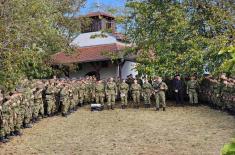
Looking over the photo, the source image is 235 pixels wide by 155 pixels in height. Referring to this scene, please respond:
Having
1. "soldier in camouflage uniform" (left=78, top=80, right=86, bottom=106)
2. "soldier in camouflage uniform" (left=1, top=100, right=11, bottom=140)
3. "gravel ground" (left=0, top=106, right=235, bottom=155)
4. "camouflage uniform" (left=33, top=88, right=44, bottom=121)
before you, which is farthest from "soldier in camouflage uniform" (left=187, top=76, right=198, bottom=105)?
"soldier in camouflage uniform" (left=1, top=100, right=11, bottom=140)

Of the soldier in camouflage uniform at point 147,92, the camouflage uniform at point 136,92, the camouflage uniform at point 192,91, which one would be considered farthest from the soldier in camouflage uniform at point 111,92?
the camouflage uniform at point 192,91

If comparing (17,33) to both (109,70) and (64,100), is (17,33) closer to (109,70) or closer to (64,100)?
(64,100)

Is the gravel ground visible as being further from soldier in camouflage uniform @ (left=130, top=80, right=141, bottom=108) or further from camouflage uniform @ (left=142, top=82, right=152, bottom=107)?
soldier in camouflage uniform @ (left=130, top=80, right=141, bottom=108)

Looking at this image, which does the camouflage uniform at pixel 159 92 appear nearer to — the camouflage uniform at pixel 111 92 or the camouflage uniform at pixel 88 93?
the camouflage uniform at pixel 111 92

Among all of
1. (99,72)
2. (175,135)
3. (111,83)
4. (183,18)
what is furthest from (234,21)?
(99,72)

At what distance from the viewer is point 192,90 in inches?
1016

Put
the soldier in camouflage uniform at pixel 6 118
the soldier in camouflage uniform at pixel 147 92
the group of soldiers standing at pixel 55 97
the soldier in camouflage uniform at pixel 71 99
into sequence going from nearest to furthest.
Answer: the soldier in camouflage uniform at pixel 6 118 → the group of soldiers standing at pixel 55 97 → the soldier in camouflage uniform at pixel 71 99 → the soldier in camouflage uniform at pixel 147 92

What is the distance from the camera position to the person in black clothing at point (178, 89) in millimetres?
26656

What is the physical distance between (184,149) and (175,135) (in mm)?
2494

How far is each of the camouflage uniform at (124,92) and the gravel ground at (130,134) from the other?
9.92 ft

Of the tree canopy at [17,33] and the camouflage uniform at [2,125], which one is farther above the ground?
the tree canopy at [17,33]

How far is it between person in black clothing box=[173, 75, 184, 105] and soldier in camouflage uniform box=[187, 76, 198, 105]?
0.81 metres

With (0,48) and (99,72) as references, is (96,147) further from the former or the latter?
(99,72)

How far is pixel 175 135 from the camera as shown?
1616 cm
